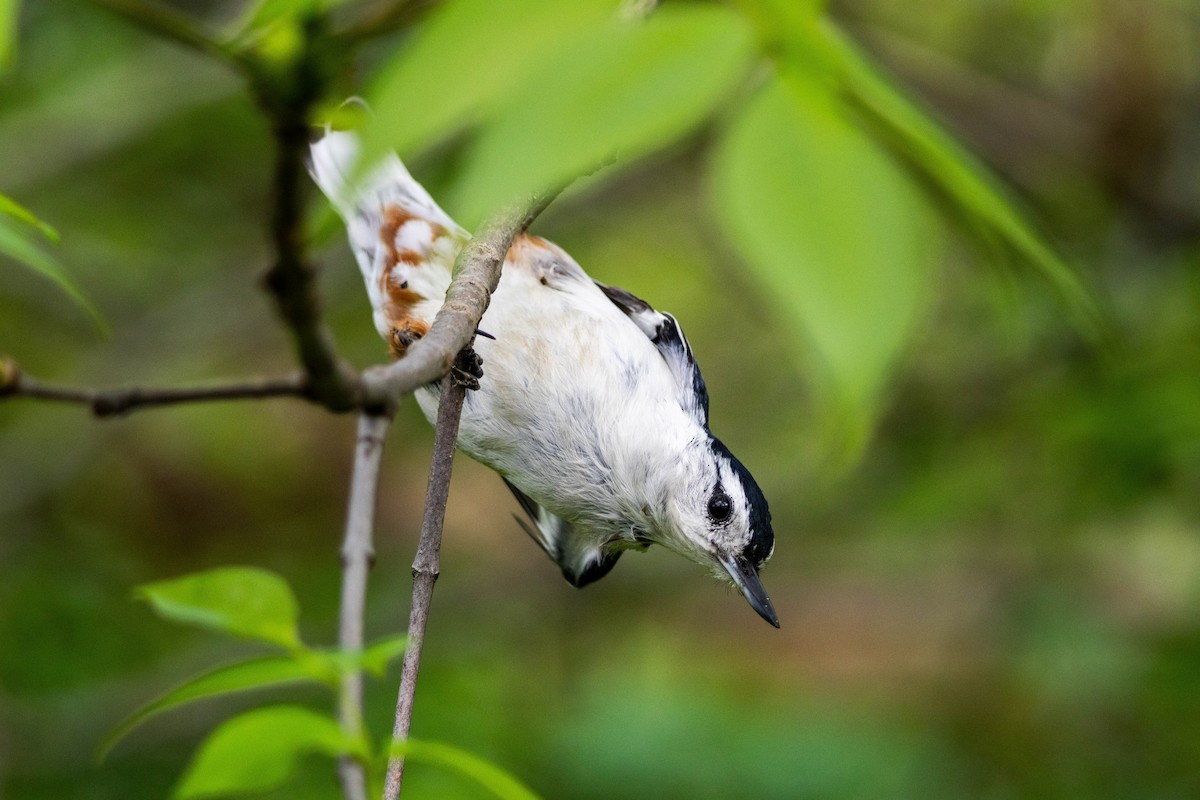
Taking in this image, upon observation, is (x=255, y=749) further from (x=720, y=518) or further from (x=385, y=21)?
(x=720, y=518)

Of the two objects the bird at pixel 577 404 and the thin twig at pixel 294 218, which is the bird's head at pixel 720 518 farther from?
the thin twig at pixel 294 218

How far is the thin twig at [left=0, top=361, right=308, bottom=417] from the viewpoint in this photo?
2.85 feet

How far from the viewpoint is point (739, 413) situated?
5.05 meters

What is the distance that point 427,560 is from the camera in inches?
43.8

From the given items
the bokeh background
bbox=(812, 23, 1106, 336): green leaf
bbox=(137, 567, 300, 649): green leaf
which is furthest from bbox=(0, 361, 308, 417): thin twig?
the bokeh background

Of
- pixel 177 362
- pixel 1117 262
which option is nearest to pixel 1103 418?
pixel 1117 262

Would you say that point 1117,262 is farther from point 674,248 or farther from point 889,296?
point 889,296

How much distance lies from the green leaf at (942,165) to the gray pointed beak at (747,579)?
1.21 metres

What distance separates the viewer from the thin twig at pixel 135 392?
87cm

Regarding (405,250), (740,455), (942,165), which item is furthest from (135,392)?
(740,455)

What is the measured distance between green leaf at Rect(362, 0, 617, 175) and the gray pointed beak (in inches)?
54.5

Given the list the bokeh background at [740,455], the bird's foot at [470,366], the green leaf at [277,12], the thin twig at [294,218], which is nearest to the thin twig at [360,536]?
the bird's foot at [470,366]

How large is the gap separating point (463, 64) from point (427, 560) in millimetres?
613

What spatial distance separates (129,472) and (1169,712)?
4.67m
